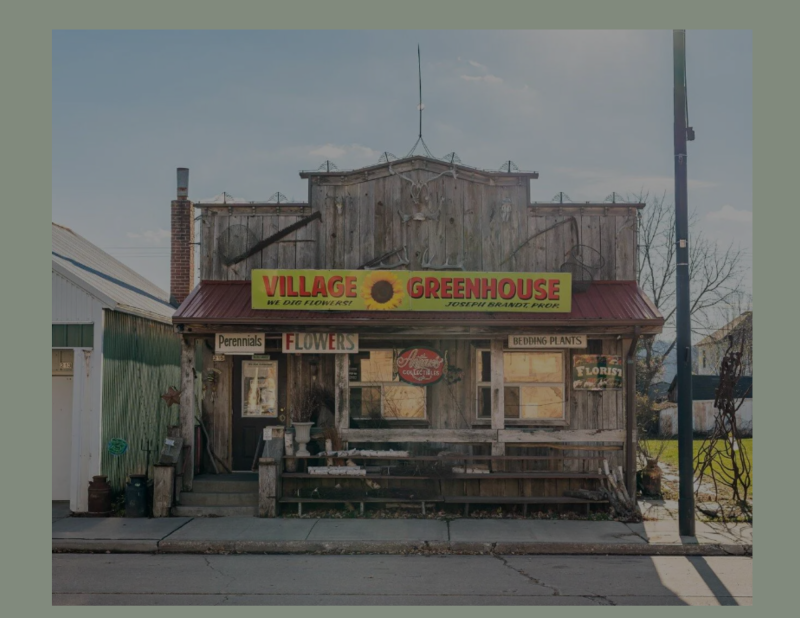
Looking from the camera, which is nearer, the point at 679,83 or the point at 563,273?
the point at 679,83

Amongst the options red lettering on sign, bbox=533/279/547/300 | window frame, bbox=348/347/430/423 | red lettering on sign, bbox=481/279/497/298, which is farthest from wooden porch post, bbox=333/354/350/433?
red lettering on sign, bbox=533/279/547/300

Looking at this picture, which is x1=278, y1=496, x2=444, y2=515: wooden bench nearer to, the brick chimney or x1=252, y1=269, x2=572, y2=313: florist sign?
x1=252, y1=269, x2=572, y2=313: florist sign

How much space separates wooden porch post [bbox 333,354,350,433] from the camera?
13.2m

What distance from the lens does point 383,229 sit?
545 inches

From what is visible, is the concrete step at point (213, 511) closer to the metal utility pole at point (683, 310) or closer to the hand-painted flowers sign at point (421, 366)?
the hand-painted flowers sign at point (421, 366)

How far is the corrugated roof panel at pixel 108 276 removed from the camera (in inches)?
534

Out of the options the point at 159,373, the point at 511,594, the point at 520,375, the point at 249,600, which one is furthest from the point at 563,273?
the point at 159,373

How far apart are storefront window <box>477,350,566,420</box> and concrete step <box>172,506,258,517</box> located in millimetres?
4441

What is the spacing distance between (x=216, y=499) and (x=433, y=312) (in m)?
4.94

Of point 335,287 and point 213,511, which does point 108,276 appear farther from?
point 213,511

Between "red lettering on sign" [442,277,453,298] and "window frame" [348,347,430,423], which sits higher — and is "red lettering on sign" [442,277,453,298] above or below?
above

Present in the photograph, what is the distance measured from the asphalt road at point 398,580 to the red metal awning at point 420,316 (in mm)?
3932

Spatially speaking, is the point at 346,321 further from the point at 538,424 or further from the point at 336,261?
the point at 538,424

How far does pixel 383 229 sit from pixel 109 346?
5.35 meters
